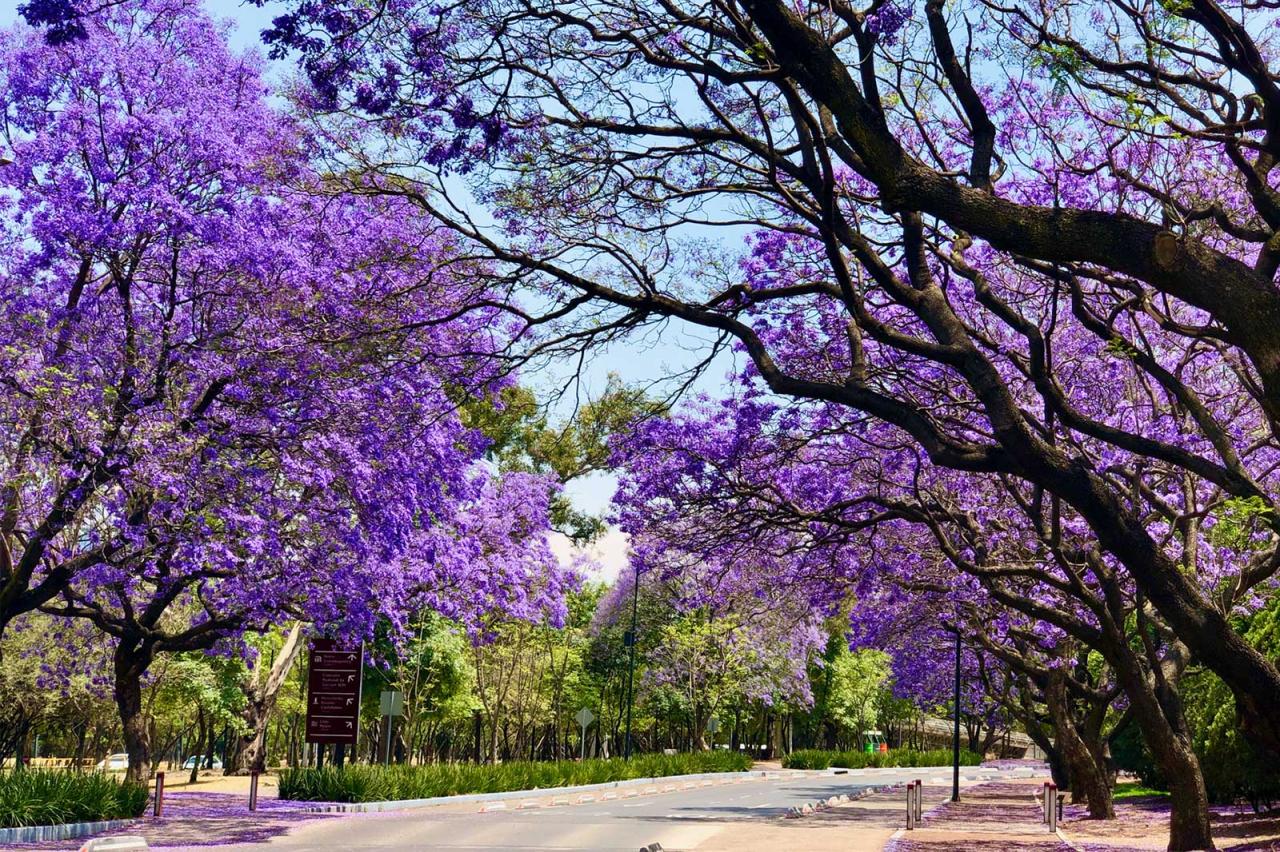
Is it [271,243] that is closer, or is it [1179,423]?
[1179,423]

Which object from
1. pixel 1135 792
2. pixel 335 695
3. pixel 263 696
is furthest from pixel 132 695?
pixel 1135 792

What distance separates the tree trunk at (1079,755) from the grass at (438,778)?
524 inches

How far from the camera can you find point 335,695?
25.8 metres

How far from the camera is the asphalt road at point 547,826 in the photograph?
Result: 59.2 ft

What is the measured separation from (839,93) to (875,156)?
54 centimetres

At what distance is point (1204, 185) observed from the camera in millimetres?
14844

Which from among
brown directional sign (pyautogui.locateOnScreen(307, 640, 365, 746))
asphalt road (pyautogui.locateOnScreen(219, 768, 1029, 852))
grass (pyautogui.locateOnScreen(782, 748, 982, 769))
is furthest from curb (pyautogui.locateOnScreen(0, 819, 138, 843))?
grass (pyautogui.locateOnScreen(782, 748, 982, 769))

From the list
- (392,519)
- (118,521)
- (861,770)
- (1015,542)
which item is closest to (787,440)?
(1015,542)

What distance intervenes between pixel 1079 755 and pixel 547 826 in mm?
13460

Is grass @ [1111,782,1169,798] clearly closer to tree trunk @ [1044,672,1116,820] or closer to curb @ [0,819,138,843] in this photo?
tree trunk @ [1044,672,1116,820]

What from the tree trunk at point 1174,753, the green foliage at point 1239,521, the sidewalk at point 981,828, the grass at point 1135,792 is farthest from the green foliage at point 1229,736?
the grass at point 1135,792

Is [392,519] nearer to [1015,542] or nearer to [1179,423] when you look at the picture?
[1015,542]

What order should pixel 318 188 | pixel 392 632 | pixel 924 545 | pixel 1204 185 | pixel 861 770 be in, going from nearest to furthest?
pixel 318 188
pixel 1204 185
pixel 924 545
pixel 392 632
pixel 861 770

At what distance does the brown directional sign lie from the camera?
25.7 m
